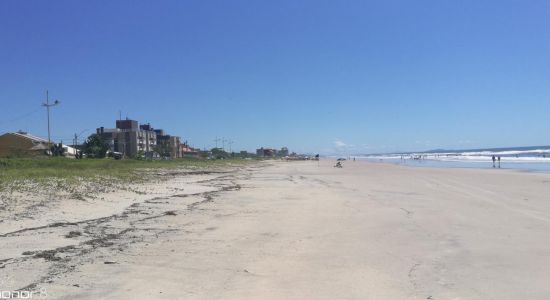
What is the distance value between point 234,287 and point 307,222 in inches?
284

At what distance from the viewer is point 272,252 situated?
995 cm

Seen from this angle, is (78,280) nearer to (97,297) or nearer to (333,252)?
(97,297)

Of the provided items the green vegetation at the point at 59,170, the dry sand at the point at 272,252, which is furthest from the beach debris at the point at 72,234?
the green vegetation at the point at 59,170

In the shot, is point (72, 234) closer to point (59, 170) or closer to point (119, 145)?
point (59, 170)

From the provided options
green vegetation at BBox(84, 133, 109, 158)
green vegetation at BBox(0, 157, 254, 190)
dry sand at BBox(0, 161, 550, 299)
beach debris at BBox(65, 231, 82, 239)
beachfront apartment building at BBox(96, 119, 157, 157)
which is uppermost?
beachfront apartment building at BBox(96, 119, 157, 157)

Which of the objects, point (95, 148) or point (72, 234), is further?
point (95, 148)

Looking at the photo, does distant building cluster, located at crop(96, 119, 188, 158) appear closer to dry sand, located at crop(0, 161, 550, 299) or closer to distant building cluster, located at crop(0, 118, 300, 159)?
distant building cluster, located at crop(0, 118, 300, 159)

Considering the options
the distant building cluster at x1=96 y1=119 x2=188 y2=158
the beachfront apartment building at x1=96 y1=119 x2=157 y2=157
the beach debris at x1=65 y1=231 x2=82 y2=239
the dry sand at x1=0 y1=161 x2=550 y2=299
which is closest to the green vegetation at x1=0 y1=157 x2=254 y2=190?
the dry sand at x1=0 y1=161 x2=550 y2=299

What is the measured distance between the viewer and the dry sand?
732 cm

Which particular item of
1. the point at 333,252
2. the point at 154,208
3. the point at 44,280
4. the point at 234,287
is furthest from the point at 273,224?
the point at 44,280

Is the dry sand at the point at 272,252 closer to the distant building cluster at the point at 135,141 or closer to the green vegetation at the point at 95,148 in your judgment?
the green vegetation at the point at 95,148

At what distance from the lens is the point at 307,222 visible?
47.3 feet

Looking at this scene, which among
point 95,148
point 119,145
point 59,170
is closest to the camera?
point 59,170

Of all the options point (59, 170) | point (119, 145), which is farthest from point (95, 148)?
point (119, 145)
